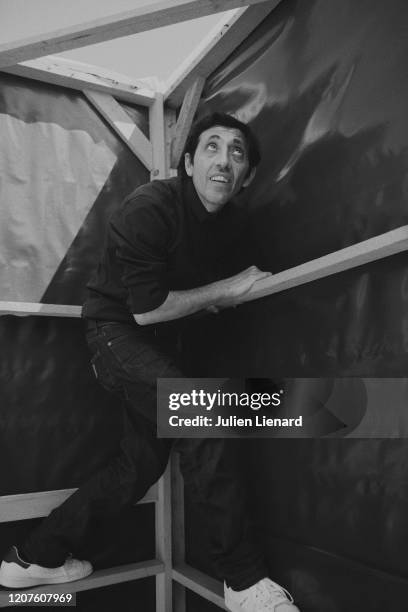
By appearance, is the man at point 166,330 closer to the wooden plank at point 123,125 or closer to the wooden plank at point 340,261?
the wooden plank at point 340,261

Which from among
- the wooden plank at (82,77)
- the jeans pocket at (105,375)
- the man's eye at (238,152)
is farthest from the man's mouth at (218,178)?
the wooden plank at (82,77)

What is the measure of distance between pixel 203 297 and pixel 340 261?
1.88 ft

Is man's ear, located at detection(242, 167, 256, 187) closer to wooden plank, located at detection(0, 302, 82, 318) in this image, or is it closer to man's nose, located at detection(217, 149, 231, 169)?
man's nose, located at detection(217, 149, 231, 169)

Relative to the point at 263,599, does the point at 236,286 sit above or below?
above

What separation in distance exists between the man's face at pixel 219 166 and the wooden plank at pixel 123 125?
2.46ft

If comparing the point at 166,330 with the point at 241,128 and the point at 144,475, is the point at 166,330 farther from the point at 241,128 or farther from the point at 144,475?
the point at 241,128

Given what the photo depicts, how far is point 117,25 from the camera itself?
1.37m

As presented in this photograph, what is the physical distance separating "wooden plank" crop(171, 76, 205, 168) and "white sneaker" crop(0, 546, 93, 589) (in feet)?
6.01

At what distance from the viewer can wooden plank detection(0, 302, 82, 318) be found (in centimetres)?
213

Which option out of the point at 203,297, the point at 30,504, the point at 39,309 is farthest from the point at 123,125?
the point at 30,504

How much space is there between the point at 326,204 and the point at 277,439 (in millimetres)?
801

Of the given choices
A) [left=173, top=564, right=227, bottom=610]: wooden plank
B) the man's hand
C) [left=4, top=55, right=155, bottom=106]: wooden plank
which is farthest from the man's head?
[left=173, top=564, right=227, bottom=610]: wooden plank

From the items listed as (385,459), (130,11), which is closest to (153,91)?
(130,11)

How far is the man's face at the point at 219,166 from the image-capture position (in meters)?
1.92
